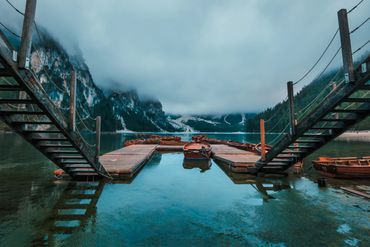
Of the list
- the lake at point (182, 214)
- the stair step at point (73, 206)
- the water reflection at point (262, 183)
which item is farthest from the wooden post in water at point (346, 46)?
the stair step at point (73, 206)

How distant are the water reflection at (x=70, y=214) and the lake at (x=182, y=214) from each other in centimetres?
3

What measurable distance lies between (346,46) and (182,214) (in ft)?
26.5

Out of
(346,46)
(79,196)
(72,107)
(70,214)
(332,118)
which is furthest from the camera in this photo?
(79,196)

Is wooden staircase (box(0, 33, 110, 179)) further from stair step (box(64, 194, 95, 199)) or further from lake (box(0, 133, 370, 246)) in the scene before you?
lake (box(0, 133, 370, 246))

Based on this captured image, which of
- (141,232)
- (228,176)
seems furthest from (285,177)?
(141,232)

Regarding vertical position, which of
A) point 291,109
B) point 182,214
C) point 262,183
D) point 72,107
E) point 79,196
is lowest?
point 182,214

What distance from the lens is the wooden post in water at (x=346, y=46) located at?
6.82 meters

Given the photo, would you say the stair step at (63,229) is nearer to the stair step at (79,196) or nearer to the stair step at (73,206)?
the stair step at (73,206)

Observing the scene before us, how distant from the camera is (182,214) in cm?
876

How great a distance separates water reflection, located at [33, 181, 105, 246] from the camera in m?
6.75

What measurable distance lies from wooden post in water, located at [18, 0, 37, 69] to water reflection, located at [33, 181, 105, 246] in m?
4.93

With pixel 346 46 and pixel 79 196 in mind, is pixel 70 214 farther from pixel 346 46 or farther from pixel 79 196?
pixel 346 46

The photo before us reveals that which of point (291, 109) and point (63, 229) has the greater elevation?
point (291, 109)

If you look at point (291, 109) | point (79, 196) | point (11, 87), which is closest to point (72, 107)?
point (11, 87)
